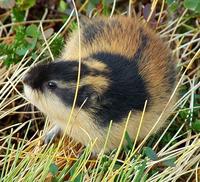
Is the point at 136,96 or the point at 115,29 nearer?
the point at 136,96

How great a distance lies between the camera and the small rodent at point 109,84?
3.36m

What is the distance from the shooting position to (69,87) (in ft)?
11.0

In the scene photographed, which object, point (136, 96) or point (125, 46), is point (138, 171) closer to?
point (136, 96)

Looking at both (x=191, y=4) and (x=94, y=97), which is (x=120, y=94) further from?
(x=191, y=4)

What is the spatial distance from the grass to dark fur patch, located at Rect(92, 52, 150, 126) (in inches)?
7.5

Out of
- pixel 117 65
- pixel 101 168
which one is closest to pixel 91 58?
pixel 117 65

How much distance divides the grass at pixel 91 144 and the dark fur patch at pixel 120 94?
0.62 ft

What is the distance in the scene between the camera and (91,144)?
335cm

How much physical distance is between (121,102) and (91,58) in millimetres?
345

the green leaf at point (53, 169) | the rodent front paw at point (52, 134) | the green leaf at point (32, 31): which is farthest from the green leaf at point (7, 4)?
the green leaf at point (53, 169)

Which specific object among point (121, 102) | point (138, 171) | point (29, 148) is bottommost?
point (29, 148)

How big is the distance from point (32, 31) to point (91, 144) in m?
1.20

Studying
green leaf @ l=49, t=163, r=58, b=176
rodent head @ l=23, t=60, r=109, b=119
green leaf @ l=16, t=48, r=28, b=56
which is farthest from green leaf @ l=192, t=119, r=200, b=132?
green leaf @ l=16, t=48, r=28, b=56

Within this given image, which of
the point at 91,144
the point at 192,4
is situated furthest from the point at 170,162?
the point at 192,4
